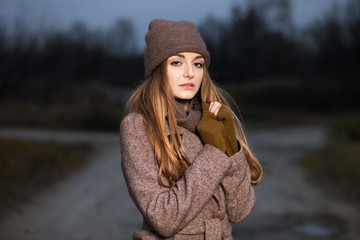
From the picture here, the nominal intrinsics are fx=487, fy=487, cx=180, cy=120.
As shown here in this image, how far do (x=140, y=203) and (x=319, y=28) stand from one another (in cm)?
4025

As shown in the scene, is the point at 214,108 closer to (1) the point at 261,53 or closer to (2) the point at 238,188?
(2) the point at 238,188

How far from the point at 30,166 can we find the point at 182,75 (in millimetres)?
7224

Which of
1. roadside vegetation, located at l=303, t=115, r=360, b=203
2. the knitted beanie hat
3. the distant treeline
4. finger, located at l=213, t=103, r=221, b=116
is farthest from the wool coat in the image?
the distant treeline

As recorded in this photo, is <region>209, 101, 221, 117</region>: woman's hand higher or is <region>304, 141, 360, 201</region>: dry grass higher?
<region>209, 101, 221, 117</region>: woman's hand

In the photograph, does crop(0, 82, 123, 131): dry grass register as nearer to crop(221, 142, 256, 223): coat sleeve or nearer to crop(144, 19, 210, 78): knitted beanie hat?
crop(144, 19, 210, 78): knitted beanie hat

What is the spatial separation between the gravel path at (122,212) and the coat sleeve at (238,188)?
10.00 ft

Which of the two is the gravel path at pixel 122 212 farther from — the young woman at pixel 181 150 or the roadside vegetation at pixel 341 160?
the young woman at pixel 181 150

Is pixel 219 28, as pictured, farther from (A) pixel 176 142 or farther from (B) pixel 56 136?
(A) pixel 176 142

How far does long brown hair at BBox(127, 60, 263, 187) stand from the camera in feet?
7.48

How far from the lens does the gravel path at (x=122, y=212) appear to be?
5.46m

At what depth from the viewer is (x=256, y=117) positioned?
24.2m

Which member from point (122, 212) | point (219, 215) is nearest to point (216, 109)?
point (219, 215)

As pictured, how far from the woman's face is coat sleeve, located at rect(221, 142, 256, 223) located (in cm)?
43

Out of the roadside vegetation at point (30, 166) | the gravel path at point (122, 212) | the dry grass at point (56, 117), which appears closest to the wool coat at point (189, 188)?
the gravel path at point (122, 212)
